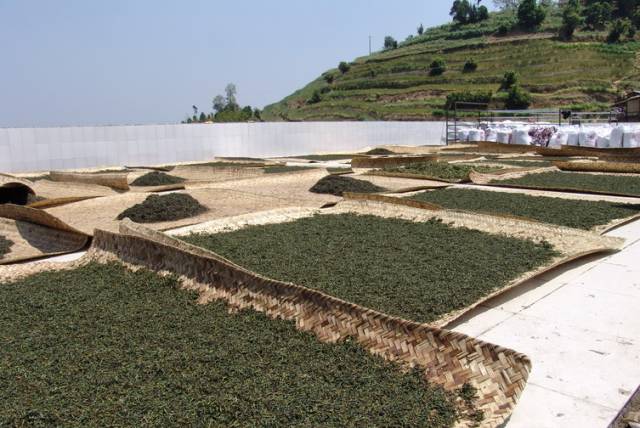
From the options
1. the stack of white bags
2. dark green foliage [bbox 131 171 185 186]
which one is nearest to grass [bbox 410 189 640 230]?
dark green foliage [bbox 131 171 185 186]

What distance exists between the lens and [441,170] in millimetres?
9867

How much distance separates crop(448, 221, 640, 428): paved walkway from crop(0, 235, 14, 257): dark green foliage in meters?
3.91

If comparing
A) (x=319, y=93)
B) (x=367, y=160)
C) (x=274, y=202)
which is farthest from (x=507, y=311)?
(x=319, y=93)

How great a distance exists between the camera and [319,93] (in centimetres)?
4769

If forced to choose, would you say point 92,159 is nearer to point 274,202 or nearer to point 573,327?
point 274,202

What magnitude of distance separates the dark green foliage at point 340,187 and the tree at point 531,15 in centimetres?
4887

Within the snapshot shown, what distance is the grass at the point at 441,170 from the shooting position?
9255 millimetres

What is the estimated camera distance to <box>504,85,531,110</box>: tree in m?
33.2

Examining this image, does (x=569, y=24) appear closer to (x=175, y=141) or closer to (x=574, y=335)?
(x=175, y=141)

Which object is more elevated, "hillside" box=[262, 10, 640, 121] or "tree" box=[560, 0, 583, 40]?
"tree" box=[560, 0, 583, 40]

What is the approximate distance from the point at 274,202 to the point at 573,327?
427 cm

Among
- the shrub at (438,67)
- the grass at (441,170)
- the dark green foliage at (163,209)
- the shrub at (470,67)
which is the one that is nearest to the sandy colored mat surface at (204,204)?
the dark green foliage at (163,209)

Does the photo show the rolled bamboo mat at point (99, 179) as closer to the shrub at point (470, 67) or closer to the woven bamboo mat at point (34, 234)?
the woven bamboo mat at point (34, 234)

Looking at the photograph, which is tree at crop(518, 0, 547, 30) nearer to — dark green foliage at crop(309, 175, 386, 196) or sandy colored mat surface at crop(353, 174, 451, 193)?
sandy colored mat surface at crop(353, 174, 451, 193)
